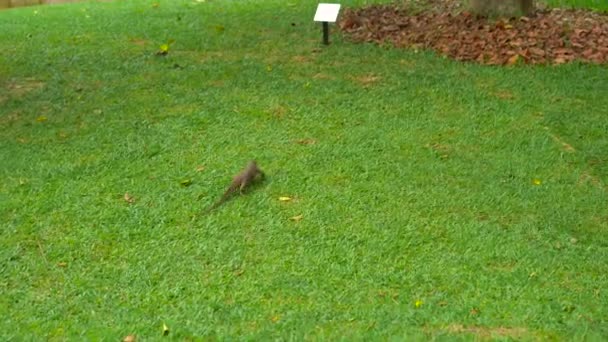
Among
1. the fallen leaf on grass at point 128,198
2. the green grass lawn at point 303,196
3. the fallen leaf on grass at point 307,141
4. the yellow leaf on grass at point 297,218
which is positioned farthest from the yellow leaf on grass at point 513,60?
the fallen leaf on grass at point 128,198

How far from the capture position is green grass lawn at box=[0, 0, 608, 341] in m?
3.93

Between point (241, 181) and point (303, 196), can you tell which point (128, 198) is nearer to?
point (241, 181)

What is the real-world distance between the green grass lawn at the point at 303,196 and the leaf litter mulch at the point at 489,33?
0.94ft

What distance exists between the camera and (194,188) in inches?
203

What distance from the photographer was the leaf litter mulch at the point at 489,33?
7.66 m

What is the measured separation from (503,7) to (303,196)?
4.29 metres

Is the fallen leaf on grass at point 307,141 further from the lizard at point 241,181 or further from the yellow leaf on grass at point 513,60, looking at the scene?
the yellow leaf on grass at point 513,60

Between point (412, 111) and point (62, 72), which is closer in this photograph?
point (412, 111)

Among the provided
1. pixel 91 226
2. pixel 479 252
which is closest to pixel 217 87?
pixel 91 226

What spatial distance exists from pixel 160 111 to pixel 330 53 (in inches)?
78.6

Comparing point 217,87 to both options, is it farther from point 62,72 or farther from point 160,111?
point 62,72

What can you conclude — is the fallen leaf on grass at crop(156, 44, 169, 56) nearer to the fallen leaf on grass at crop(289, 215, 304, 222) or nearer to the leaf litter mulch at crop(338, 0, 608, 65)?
the leaf litter mulch at crop(338, 0, 608, 65)

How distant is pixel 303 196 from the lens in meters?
5.04

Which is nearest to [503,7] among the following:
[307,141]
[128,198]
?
[307,141]
